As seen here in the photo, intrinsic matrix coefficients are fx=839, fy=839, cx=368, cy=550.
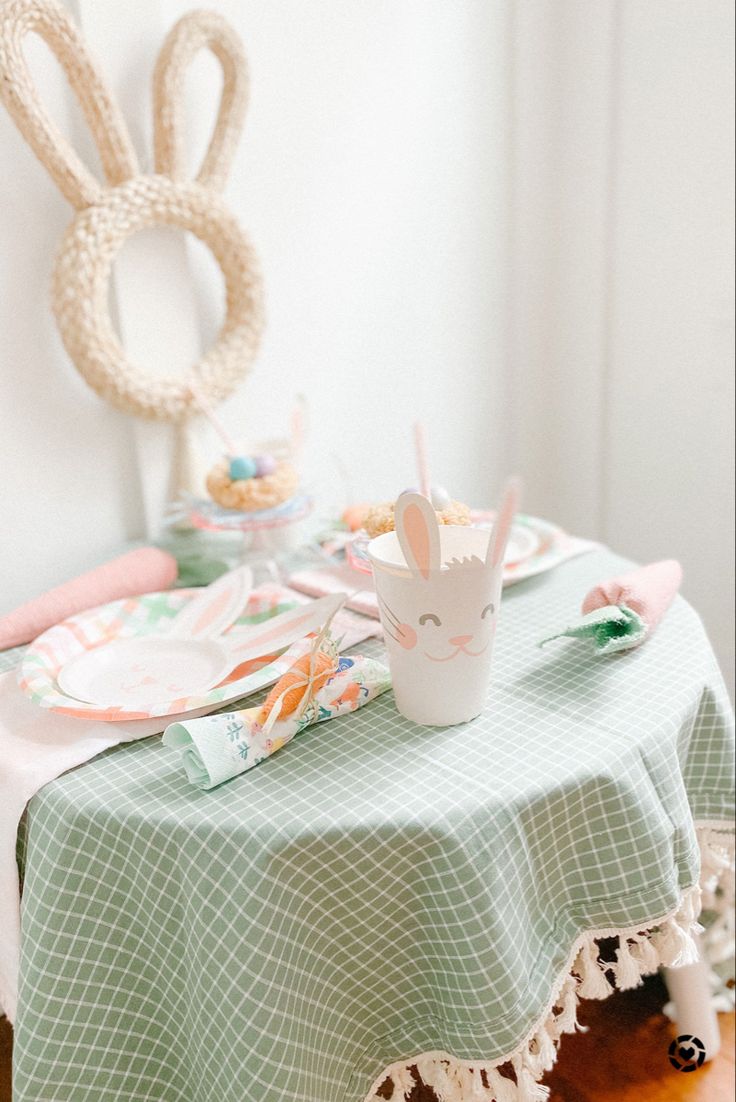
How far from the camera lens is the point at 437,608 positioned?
77cm

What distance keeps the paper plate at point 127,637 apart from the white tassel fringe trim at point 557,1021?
15.1 inches

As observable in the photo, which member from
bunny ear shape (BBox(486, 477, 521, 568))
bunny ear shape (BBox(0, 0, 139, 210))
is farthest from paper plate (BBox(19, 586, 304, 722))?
bunny ear shape (BBox(0, 0, 139, 210))

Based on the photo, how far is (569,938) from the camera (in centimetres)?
80

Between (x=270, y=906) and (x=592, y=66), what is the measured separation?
1752mm

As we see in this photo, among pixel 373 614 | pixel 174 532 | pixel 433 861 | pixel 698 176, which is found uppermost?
pixel 698 176

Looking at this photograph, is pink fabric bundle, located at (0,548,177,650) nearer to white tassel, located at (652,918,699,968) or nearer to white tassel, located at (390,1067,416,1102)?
white tassel, located at (390,1067,416,1102)

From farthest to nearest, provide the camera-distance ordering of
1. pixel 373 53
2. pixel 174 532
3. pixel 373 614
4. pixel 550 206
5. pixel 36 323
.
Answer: pixel 550 206 < pixel 373 53 < pixel 174 532 < pixel 36 323 < pixel 373 614

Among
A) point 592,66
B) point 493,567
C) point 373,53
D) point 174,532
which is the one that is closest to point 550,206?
point 592,66

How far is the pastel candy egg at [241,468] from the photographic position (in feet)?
3.85

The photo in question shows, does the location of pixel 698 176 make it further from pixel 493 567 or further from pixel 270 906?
pixel 270 906

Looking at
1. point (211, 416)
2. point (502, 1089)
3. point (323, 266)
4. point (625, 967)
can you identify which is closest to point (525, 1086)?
point (502, 1089)

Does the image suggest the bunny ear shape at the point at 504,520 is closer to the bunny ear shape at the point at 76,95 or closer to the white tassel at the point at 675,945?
the white tassel at the point at 675,945

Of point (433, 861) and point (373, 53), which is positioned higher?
point (373, 53)

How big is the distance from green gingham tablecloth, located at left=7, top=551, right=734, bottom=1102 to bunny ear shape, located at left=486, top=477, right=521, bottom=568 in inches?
7.2
